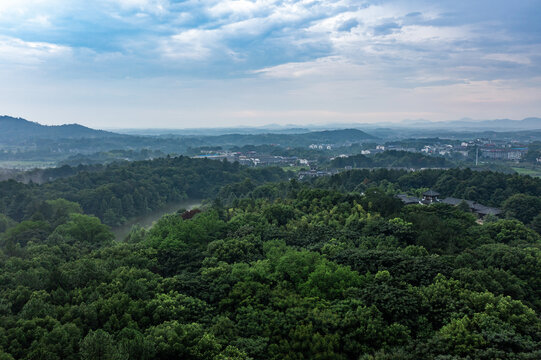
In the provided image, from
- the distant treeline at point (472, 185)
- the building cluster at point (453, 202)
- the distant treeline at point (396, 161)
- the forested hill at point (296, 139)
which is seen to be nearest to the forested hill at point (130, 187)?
the distant treeline at point (396, 161)

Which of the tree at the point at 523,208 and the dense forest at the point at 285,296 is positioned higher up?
the dense forest at the point at 285,296

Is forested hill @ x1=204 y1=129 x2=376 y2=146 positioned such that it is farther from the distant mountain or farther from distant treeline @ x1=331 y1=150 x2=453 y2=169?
distant treeline @ x1=331 y1=150 x2=453 y2=169

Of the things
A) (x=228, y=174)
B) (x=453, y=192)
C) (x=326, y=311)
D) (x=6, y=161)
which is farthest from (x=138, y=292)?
(x=6, y=161)

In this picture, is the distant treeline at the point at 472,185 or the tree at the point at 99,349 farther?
the distant treeline at the point at 472,185

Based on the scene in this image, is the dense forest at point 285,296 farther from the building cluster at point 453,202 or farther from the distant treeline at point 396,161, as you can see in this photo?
the distant treeline at point 396,161

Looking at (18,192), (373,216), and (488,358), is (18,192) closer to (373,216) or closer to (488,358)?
(373,216)

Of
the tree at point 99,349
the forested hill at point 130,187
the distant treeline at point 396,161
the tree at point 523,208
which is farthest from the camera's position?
the distant treeline at point 396,161

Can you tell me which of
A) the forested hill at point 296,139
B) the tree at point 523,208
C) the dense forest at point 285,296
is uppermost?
the forested hill at point 296,139
